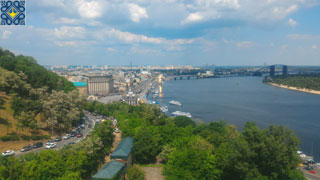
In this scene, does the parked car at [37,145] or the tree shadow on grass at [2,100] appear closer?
the parked car at [37,145]

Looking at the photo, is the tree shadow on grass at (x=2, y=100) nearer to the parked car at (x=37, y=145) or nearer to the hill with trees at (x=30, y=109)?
the hill with trees at (x=30, y=109)

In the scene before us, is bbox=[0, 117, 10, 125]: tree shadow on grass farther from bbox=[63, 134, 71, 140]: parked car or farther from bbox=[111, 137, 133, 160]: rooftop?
bbox=[111, 137, 133, 160]: rooftop

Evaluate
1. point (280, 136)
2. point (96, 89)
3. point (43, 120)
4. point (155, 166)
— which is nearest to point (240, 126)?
point (155, 166)

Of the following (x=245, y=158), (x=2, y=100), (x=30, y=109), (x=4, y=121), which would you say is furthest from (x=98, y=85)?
(x=245, y=158)

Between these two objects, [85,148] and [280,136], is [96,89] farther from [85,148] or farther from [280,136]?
[280,136]

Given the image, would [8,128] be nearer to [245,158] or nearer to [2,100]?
[2,100]

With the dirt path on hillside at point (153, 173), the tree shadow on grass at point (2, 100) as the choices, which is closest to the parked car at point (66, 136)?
the tree shadow on grass at point (2, 100)

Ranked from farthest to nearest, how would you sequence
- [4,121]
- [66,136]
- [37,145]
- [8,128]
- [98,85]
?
[98,85] → [66,136] → [4,121] → [8,128] → [37,145]

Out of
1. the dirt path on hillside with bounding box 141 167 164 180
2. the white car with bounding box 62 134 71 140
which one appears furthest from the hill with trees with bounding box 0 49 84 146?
the dirt path on hillside with bounding box 141 167 164 180

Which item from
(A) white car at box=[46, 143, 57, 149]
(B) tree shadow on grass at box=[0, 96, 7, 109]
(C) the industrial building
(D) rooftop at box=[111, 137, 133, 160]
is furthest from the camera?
(C) the industrial building
